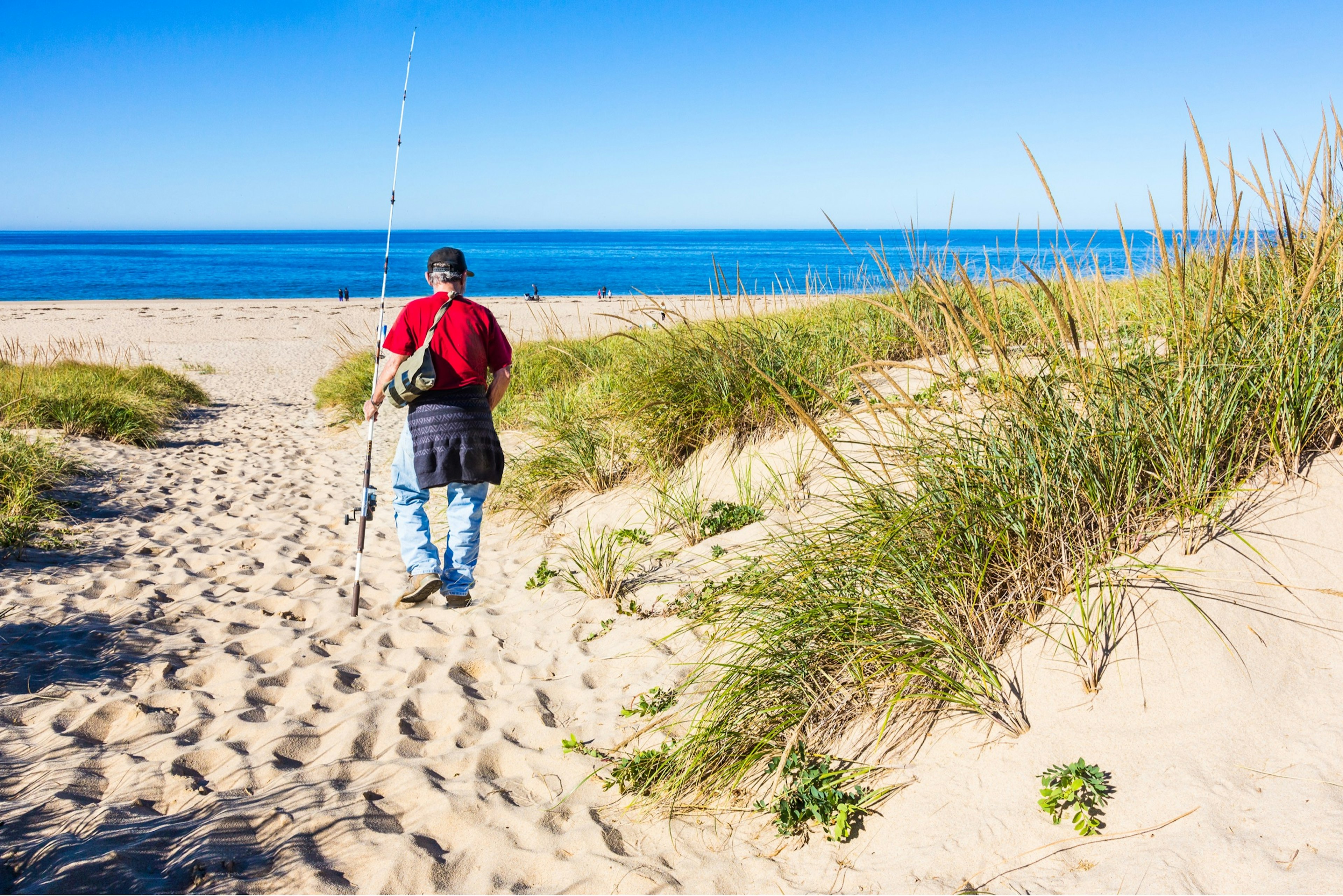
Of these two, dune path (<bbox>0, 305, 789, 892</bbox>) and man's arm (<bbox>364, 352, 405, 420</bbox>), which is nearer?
dune path (<bbox>0, 305, 789, 892</bbox>)

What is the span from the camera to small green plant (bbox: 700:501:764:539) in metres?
5.04

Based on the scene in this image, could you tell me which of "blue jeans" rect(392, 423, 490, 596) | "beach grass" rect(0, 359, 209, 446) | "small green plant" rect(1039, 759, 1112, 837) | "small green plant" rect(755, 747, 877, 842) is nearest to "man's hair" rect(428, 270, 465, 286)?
"blue jeans" rect(392, 423, 490, 596)

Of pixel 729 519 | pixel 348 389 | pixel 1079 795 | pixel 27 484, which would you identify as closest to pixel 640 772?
pixel 1079 795

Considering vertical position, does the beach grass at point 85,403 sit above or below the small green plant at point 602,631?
above

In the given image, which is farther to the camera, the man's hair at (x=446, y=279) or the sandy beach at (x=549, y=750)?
the man's hair at (x=446, y=279)

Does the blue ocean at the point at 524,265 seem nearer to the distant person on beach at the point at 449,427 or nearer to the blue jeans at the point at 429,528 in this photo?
the distant person on beach at the point at 449,427

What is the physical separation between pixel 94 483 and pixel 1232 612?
8.75 m

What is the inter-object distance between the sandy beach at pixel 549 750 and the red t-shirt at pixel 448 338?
1.53 metres

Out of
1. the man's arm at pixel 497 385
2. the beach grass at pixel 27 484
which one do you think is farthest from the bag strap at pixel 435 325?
the beach grass at pixel 27 484

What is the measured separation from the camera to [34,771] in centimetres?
285

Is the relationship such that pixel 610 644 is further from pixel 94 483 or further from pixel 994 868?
pixel 94 483

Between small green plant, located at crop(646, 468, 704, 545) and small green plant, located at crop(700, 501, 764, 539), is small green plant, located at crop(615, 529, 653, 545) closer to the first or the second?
small green plant, located at crop(646, 468, 704, 545)

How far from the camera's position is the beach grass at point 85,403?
9.02 meters

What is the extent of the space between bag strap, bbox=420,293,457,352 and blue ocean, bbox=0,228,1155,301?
178 cm
